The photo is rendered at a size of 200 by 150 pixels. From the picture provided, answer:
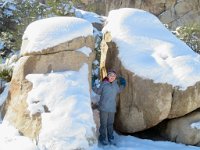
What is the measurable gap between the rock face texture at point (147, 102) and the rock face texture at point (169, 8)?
58.9ft

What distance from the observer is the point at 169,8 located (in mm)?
24734

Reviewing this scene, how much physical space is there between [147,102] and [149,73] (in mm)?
470

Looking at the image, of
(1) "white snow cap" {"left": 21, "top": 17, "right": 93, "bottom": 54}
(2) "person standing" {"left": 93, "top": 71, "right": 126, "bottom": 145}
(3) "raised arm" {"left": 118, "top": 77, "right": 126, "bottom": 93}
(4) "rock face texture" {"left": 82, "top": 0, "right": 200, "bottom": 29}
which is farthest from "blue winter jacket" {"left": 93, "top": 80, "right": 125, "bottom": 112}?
(4) "rock face texture" {"left": 82, "top": 0, "right": 200, "bottom": 29}

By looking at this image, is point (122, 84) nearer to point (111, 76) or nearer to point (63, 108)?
point (111, 76)

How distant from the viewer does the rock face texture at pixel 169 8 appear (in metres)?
24.5

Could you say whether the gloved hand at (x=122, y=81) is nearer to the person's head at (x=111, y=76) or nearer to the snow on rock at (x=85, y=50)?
the person's head at (x=111, y=76)

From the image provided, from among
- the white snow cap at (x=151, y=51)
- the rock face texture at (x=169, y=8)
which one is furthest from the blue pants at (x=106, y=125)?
the rock face texture at (x=169, y=8)

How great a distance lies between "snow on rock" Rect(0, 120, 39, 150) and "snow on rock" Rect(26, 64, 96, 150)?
0.76 feet

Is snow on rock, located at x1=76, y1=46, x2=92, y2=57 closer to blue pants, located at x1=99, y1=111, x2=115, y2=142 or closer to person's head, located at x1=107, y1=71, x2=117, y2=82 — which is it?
person's head, located at x1=107, y1=71, x2=117, y2=82

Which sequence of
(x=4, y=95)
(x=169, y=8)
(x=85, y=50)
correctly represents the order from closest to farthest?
(x=85, y=50)
(x=4, y=95)
(x=169, y=8)

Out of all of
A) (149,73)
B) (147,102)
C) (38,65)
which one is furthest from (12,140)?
(149,73)

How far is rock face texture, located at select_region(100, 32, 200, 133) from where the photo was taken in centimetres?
655

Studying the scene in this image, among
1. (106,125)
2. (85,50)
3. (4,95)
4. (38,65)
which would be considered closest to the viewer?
(38,65)

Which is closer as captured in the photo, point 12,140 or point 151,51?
point 12,140
